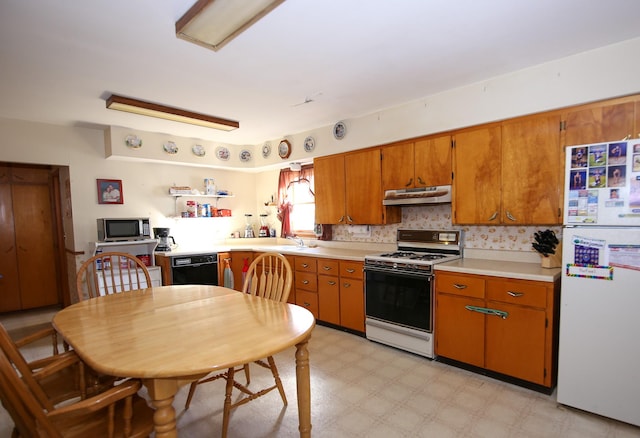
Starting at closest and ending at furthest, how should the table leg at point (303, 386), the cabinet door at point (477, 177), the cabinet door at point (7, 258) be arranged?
the table leg at point (303, 386) < the cabinet door at point (477, 177) < the cabinet door at point (7, 258)

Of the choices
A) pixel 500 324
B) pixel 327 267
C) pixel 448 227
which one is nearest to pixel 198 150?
pixel 327 267

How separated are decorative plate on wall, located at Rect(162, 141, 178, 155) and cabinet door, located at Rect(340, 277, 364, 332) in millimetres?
2831

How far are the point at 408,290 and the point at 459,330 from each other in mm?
520

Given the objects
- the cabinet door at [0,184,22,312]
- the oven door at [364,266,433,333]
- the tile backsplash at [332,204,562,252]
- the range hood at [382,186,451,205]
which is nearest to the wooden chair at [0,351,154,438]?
the oven door at [364,266,433,333]

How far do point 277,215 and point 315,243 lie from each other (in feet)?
2.96

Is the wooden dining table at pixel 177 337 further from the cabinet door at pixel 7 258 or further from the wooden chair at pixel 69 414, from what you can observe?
the cabinet door at pixel 7 258

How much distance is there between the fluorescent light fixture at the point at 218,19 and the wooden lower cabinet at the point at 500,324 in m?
2.34

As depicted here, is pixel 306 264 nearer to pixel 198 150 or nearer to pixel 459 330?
pixel 459 330

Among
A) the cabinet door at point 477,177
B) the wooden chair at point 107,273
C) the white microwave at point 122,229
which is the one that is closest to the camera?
the wooden chair at point 107,273

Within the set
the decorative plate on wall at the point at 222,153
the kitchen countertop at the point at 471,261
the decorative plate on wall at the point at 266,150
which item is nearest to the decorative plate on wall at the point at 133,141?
the decorative plate on wall at the point at 222,153

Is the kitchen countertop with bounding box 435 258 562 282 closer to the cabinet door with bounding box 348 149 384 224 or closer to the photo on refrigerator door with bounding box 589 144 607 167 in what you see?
the photo on refrigerator door with bounding box 589 144 607 167

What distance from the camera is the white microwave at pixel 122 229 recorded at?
3770mm

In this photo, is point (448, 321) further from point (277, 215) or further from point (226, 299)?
point (277, 215)

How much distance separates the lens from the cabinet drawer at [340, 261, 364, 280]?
3369 mm
